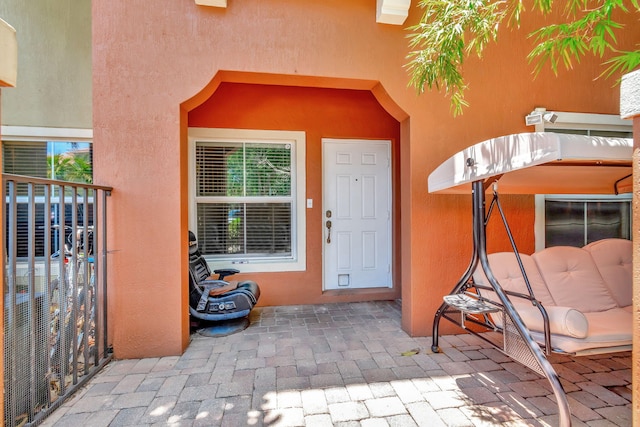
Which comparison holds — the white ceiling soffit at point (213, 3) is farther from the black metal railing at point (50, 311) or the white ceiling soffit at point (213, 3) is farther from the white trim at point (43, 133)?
the white trim at point (43, 133)

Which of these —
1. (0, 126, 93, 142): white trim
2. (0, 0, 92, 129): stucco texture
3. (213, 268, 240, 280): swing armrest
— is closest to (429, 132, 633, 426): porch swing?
(213, 268, 240, 280): swing armrest

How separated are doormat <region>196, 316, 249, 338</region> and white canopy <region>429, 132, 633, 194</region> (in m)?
2.41

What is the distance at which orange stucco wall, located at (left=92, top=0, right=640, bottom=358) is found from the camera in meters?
2.73

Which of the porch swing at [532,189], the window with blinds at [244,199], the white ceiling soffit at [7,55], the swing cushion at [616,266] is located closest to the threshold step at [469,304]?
the porch swing at [532,189]

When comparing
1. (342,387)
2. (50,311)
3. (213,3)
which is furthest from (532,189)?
(50,311)

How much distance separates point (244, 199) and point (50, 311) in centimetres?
235

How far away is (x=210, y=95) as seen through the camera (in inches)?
117

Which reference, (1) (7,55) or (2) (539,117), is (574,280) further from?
(1) (7,55)

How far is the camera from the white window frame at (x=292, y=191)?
4004mm

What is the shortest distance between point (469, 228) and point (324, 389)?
6.96 feet

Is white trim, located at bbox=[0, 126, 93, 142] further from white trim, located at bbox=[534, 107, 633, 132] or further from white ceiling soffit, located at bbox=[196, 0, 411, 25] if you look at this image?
white trim, located at bbox=[534, 107, 633, 132]

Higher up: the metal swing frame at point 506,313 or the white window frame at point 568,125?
the white window frame at point 568,125

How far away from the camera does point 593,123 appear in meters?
3.46

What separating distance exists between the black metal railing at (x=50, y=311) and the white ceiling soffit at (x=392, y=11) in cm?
293
